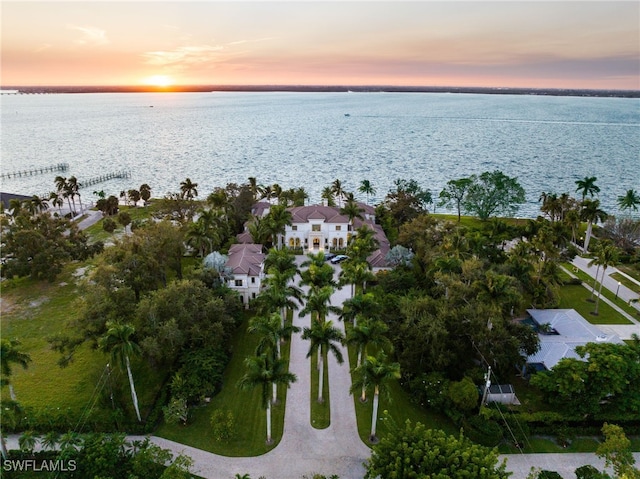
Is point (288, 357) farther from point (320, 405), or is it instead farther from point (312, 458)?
point (312, 458)

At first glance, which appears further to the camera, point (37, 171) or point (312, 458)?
point (37, 171)

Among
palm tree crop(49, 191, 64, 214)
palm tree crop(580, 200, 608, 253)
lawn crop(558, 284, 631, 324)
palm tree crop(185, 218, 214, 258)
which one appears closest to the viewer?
lawn crop(558, 284, 631, 324)

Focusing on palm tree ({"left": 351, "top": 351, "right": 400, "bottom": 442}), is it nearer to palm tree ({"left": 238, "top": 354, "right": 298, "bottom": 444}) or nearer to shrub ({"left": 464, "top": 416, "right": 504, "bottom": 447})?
palm tree ({"left": 238, "top": 354, "right": 298, "bottom": 444})

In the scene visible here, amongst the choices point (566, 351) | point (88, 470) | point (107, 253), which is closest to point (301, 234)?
point (107, 253)

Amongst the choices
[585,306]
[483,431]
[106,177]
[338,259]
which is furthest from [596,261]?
[106,177]

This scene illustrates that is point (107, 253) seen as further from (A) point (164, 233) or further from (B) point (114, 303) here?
(B) point (114, 303)

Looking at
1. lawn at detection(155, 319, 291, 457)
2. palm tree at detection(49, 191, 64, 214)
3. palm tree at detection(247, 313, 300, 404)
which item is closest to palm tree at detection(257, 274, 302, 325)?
palm tree at detection(247, 313, 300, 404)

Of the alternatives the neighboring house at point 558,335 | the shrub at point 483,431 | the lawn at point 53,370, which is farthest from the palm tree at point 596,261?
the lawn at point 53,370
